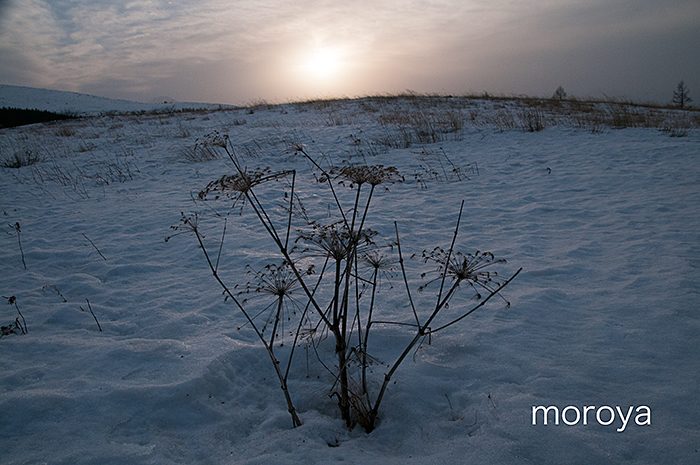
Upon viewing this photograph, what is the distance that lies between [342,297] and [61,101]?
65597 mm

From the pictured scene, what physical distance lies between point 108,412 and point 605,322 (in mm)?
3756

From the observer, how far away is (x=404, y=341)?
3.04m

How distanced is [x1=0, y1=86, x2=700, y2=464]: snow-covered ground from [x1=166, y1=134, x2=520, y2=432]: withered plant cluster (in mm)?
136

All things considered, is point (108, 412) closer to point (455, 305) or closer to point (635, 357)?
point (455, 305)

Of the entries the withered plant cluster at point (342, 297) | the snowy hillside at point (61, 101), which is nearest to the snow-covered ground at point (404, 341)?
the withered plant cluster at point (342, 297)

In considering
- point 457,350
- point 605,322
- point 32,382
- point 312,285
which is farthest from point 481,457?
point 32,382

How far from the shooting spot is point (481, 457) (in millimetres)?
1861

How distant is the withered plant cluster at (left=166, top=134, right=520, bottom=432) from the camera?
6.36ft

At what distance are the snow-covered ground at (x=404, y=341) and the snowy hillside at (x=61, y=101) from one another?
4579 centimetres

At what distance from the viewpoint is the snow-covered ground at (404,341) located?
2.01 metres

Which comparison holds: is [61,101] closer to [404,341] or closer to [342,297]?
[342,297]

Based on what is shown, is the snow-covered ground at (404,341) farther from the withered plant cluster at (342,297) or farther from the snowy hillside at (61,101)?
the snowy hillside at (61,101)

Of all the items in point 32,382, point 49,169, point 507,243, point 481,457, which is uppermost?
point 49,169

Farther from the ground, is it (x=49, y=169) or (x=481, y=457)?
(x=49, y=169)
